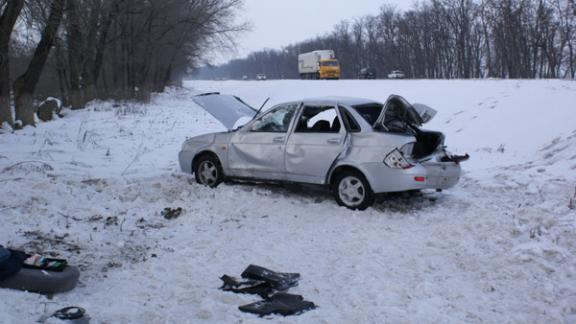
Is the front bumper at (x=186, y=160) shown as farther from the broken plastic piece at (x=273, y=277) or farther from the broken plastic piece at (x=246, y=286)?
the broken plastic piece at (x=246, y=286)

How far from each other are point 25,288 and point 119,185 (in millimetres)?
4689

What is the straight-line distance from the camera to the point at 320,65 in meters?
55.1

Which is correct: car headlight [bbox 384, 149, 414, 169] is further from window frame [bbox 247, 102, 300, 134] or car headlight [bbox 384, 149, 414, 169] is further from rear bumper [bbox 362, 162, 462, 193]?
window frame [bbox 247, 102, 300, 134]

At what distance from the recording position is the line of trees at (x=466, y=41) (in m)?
58.2

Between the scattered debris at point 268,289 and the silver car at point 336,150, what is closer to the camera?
the scattered debris at point 268,289

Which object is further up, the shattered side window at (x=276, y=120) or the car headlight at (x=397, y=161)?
the shattered side window at (x=276, y=120)

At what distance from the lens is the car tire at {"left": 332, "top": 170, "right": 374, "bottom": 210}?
7.80 metres

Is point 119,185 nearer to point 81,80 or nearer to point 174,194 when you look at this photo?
point 174,194

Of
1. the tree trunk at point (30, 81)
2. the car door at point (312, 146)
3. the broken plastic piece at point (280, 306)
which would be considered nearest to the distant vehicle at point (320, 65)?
the tree trunk at point (30, 81)

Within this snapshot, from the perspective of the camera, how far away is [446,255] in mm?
5996

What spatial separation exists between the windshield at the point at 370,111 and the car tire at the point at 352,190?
0.87m

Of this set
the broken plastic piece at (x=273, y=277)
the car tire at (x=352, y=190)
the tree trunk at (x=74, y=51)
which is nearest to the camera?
the broken plastic piece at (x=273, y=277)

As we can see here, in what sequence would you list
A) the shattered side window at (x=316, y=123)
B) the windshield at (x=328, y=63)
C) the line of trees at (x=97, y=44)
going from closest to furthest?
the shattered side window at (x=316, y=123) < the line of trees at (x=97, y=44) < the windshield at (x=328, y=63)

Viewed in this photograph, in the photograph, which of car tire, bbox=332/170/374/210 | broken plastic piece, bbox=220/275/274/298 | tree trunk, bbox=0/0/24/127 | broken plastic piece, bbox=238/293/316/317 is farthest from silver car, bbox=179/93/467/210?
tree trunk, bbox=0/0/24/127
